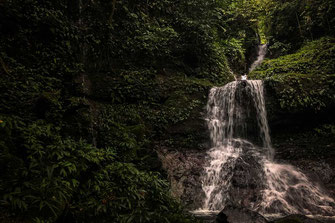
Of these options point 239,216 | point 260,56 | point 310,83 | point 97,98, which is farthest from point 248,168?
point 260,56

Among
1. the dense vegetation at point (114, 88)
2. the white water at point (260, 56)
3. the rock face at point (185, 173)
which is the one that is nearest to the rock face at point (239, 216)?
the dense vegetation at point (114, 88)

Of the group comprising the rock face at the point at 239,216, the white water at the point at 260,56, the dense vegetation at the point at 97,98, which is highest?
the white water at the point at 260,56

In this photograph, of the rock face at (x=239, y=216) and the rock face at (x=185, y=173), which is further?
the rock face at (x=185, y=173)

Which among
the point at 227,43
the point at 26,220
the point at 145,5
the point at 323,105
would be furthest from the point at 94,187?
the point at 227,43

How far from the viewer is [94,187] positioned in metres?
3.43

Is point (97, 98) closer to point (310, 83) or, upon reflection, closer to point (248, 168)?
point (248, 168)

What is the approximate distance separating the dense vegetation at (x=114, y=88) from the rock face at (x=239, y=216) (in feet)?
3.24

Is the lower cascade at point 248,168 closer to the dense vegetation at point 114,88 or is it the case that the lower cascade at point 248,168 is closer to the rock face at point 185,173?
the rock face at point 185,173

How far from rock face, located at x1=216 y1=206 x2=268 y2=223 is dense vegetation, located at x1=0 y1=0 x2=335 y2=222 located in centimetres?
99

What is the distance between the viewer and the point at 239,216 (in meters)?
3.96

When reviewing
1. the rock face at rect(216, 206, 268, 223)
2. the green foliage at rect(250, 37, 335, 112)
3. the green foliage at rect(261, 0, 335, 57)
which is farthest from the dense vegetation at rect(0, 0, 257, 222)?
the green foliage at rect(250, 37, 335, 112)

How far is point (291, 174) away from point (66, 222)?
274 inches

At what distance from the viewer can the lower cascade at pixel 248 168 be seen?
19.0ft

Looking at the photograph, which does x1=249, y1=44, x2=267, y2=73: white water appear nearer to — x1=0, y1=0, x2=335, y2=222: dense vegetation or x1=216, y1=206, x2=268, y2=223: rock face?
x1=0, y1=0, x2=335, y2=222: dense vegetation
